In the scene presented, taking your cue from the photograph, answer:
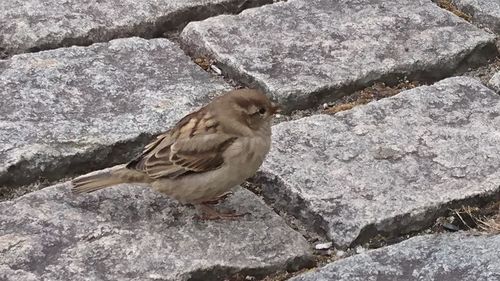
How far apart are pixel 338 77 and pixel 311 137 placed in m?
0.38

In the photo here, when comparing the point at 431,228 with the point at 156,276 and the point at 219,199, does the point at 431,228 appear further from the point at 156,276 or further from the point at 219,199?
the point at 156,276

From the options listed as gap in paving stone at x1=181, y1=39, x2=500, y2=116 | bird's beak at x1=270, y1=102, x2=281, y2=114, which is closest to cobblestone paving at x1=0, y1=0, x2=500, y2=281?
gap in paving stone at x1=181, y1=39, x2=500, y2=116

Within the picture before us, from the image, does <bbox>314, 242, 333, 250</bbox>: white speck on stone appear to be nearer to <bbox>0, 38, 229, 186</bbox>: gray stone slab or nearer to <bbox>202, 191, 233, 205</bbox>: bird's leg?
<bbox>202, 191, 233, 205</bbox>: bird's leg

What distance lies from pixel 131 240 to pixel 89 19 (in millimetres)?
1393

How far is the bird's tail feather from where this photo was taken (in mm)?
3297

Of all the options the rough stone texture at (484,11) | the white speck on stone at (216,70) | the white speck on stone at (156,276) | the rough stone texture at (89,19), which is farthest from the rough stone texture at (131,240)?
the rough stone texture at (484,11)

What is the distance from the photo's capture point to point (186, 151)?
11.1 ft

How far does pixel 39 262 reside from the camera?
9.90 feet

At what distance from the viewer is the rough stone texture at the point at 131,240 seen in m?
3.01

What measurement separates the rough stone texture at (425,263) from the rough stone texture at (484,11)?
143cm

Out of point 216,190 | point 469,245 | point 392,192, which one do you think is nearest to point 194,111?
point 216,190

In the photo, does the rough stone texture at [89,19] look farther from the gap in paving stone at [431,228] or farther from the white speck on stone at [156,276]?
the white speck on stone at [156,276]

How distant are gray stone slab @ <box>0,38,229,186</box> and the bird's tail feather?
7.2 inches

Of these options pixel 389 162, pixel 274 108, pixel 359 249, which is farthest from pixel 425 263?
pixel 274 108
